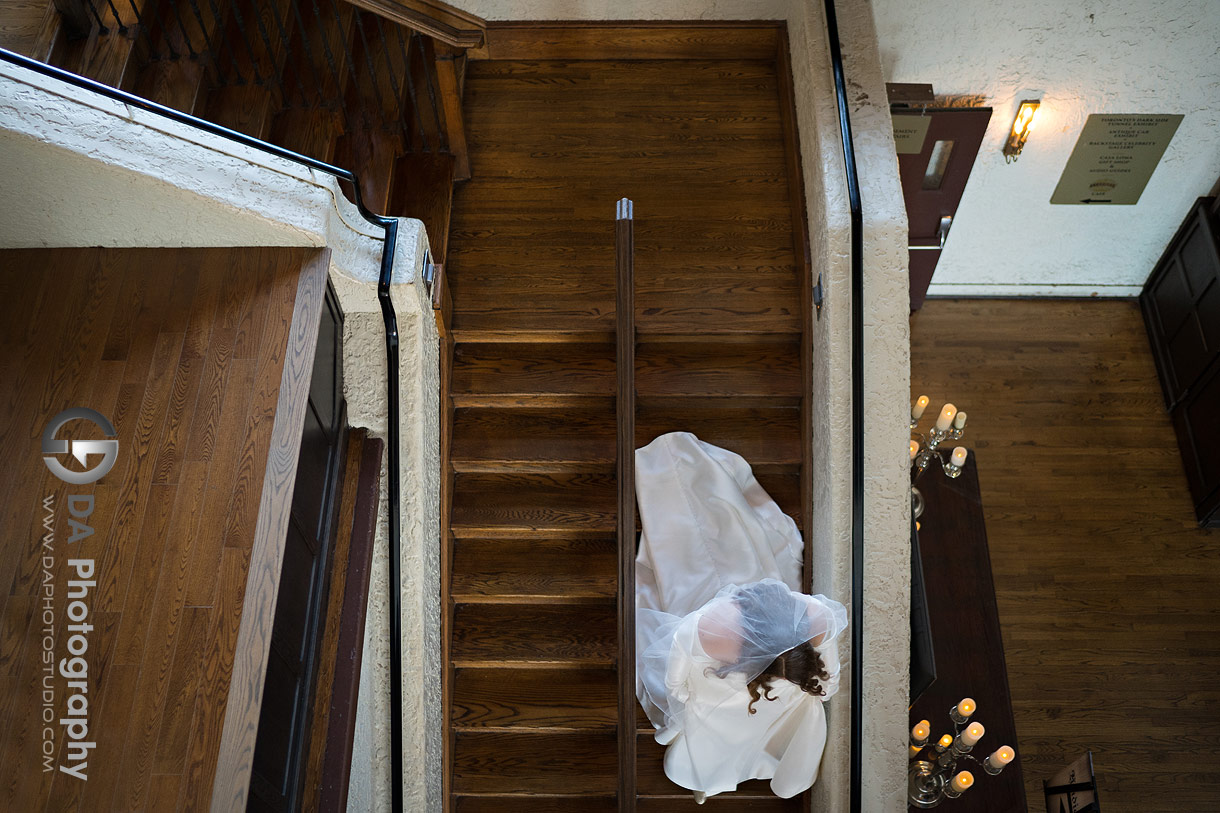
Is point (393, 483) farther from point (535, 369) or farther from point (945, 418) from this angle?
point (945, 418)

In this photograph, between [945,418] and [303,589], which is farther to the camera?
[945,418]

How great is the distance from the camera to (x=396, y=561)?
3.48 metres

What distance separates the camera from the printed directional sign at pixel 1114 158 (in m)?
5.91

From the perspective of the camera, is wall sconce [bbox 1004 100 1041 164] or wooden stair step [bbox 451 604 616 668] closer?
wooden stair step [bbox 451 604 616 668]

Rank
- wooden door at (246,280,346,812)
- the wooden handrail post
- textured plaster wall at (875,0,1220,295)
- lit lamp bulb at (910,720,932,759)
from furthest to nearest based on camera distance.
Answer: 1. textured plaster wall at (875,0,1220,295)
2. lit lamp bulb at (910,720,932,759)
3. the wooden handrail post
4. wooden door at (246,280,346,812)

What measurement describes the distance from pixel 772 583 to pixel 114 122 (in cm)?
266

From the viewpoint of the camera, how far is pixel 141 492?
2.61m

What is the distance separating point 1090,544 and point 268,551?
5367 mm

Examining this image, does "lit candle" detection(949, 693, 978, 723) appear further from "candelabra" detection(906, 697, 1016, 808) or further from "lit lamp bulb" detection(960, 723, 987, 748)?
"lit lamp bulb" detection(960, 723, 987, 748)

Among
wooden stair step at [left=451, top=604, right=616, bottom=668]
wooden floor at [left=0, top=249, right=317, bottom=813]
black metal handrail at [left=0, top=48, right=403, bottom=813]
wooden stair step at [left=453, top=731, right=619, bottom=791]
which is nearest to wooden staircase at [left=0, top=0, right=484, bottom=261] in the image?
black metal handrail at [left=0, top=48, right=403, bottom=813]

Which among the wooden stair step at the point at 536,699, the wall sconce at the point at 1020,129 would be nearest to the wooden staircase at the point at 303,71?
the wooden stair step at the point at 536,699

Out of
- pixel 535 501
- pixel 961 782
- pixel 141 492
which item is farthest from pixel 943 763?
pixel 141 492

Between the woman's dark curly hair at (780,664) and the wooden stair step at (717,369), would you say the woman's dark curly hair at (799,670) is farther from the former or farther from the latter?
the wooden stair step at (717,369)

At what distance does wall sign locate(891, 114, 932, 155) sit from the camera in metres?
5.65
